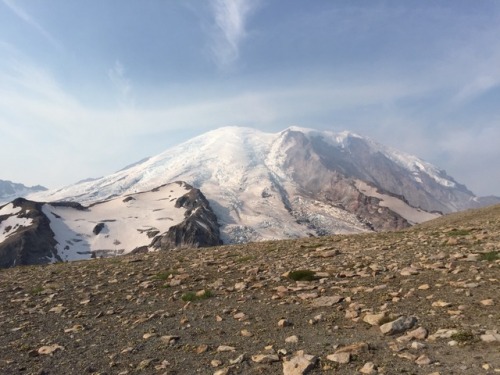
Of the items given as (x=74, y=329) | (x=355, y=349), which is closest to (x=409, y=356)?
(x=355, y=349)

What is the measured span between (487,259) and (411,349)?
807 centimetres

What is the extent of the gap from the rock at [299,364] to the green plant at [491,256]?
9542mm

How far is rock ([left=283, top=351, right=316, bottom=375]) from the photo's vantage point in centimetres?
795

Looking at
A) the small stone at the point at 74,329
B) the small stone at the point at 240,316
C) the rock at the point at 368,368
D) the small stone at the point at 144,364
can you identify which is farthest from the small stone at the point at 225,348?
the small stone at the point at 74,329

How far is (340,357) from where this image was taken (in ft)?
27.3

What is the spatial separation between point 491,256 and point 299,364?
10.3 meters

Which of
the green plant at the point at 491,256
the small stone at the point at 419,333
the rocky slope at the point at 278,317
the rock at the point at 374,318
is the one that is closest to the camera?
the rocky slope at the point at 278,317

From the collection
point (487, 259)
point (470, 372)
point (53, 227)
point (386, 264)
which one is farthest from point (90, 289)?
point (53, 227)

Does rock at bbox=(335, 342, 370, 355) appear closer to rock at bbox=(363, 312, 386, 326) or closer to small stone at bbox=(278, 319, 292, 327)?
rock at bbox=(363, 312, 386, 326)

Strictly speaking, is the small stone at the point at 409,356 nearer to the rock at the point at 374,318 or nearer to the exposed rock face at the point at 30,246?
the rock at the point at 374,318

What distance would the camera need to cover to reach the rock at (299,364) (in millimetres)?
7953

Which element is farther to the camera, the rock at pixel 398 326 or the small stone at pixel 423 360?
the rock at pixel 398 326

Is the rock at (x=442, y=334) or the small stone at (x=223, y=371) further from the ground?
the rock at (x=442, y=334)

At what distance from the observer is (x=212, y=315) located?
12.2 m
